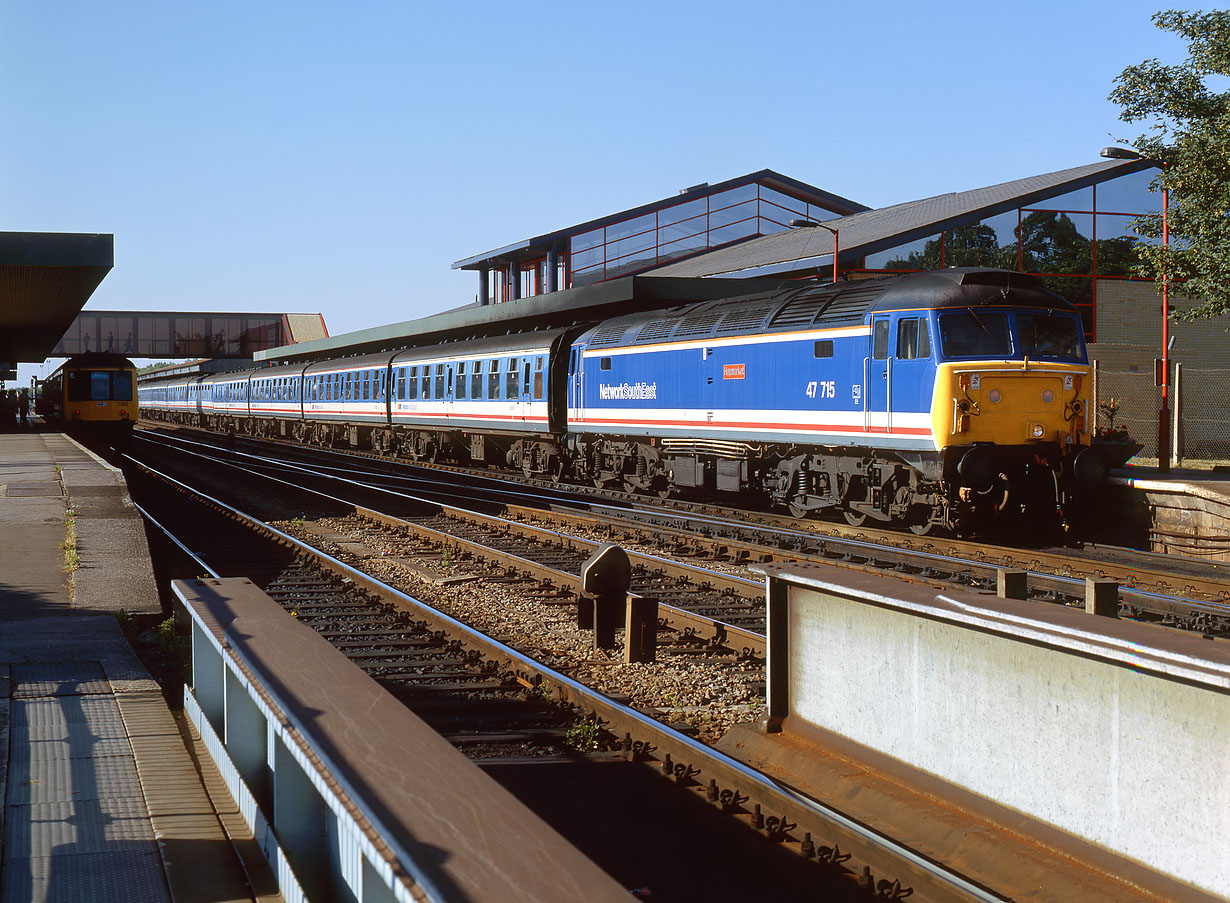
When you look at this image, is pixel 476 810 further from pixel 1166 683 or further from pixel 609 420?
pixel 609 420

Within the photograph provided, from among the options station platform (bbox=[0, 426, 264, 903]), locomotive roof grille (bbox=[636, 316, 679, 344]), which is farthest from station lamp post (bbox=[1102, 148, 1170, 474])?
station platform (bbox=[0, 426, 264, 903])

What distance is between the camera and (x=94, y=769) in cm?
519

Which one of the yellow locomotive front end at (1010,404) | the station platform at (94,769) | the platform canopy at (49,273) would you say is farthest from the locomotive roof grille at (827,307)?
the platform canopy at (49,273)

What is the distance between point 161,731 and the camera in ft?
19.1

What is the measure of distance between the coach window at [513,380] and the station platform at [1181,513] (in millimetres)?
13040

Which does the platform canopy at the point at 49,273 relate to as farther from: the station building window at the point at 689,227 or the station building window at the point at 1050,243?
the station building window at the point at 689,227

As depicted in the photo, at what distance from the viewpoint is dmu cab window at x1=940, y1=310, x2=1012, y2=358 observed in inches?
574

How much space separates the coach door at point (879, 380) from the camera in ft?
50.0

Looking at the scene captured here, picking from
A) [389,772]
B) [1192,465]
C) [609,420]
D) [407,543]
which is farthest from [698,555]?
[1192,465]

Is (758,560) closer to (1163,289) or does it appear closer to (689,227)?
(1163,289)

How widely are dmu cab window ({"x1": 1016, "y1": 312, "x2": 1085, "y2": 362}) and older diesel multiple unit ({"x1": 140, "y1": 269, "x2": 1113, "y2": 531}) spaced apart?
0.06 ft

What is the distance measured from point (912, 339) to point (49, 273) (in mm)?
19098

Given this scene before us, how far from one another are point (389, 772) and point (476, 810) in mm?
395

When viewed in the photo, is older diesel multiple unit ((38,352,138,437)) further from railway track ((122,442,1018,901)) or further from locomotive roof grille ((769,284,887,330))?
railway track ((122,442,1018,901))
